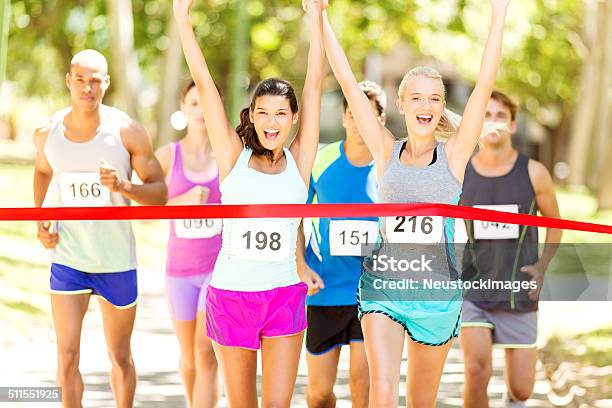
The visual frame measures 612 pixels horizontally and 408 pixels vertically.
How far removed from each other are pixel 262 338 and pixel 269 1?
22685mm

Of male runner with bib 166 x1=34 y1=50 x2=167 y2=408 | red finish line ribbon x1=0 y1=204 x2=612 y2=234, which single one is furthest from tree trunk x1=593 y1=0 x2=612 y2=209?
red finish line ribbon x1=0 y1=204 x2=612 y2=234

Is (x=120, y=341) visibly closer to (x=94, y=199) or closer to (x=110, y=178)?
(x=94, y=199)

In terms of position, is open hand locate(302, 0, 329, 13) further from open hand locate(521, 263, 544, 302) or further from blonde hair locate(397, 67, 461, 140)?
open hand locate(521, 263, 544, 302)

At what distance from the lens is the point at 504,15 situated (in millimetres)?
4781

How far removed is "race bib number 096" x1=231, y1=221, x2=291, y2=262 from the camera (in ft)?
15.5

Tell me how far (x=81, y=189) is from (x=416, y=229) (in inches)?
70.7

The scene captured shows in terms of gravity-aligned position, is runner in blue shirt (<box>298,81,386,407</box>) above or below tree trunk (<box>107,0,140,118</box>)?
below

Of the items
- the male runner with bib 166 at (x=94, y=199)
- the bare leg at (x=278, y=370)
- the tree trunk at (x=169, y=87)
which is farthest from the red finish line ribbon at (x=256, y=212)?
the tree trunk at (x=169, y=87)

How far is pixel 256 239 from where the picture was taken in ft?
15.5

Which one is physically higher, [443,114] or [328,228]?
[443,114]

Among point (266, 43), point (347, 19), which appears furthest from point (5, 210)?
point (266, 43)

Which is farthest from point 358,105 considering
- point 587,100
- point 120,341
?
point 587,100

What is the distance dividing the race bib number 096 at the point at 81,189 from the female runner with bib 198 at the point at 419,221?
1.44 meters

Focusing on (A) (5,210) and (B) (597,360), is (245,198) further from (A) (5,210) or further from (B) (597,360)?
(B) (597,360)
